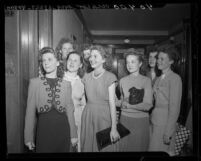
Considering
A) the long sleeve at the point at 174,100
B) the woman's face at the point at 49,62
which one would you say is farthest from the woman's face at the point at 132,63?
the woman's face at the point at 49,62

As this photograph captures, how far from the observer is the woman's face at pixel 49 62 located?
181 cm

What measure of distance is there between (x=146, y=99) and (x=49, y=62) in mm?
770

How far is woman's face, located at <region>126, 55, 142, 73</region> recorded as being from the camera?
1812 mm

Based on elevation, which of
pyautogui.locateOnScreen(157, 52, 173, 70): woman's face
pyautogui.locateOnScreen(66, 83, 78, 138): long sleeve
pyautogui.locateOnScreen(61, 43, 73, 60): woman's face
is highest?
pyautogui.locateOnScreen(61, 43, 73, 60): woman's face

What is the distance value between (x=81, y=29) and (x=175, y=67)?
0.75 metres

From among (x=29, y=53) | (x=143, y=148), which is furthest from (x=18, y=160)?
(x=143, y=148)

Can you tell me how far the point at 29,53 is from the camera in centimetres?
182

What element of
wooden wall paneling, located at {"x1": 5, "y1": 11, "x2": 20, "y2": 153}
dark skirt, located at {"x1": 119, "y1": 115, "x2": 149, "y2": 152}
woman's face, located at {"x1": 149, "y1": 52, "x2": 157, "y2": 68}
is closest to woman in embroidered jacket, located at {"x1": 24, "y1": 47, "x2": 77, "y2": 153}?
wooden wall paneling, located at {"x1": 5, "y1": 11, "x2": 20, "y2": 153}

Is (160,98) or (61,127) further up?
(160,98)

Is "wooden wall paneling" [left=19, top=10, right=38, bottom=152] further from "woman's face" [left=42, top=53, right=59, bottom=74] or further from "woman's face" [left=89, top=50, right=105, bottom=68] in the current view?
"woman's face" [left=89, top=50, right=105, bottom=68]

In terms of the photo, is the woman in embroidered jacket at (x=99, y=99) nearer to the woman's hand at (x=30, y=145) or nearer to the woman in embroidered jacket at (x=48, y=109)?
the woman in embroidered jacket at (x=48, y=109)

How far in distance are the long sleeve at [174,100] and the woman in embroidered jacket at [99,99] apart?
1.36ft

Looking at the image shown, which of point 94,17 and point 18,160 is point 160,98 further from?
point 18,160

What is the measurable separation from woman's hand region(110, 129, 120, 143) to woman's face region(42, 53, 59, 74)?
A: 63cm
